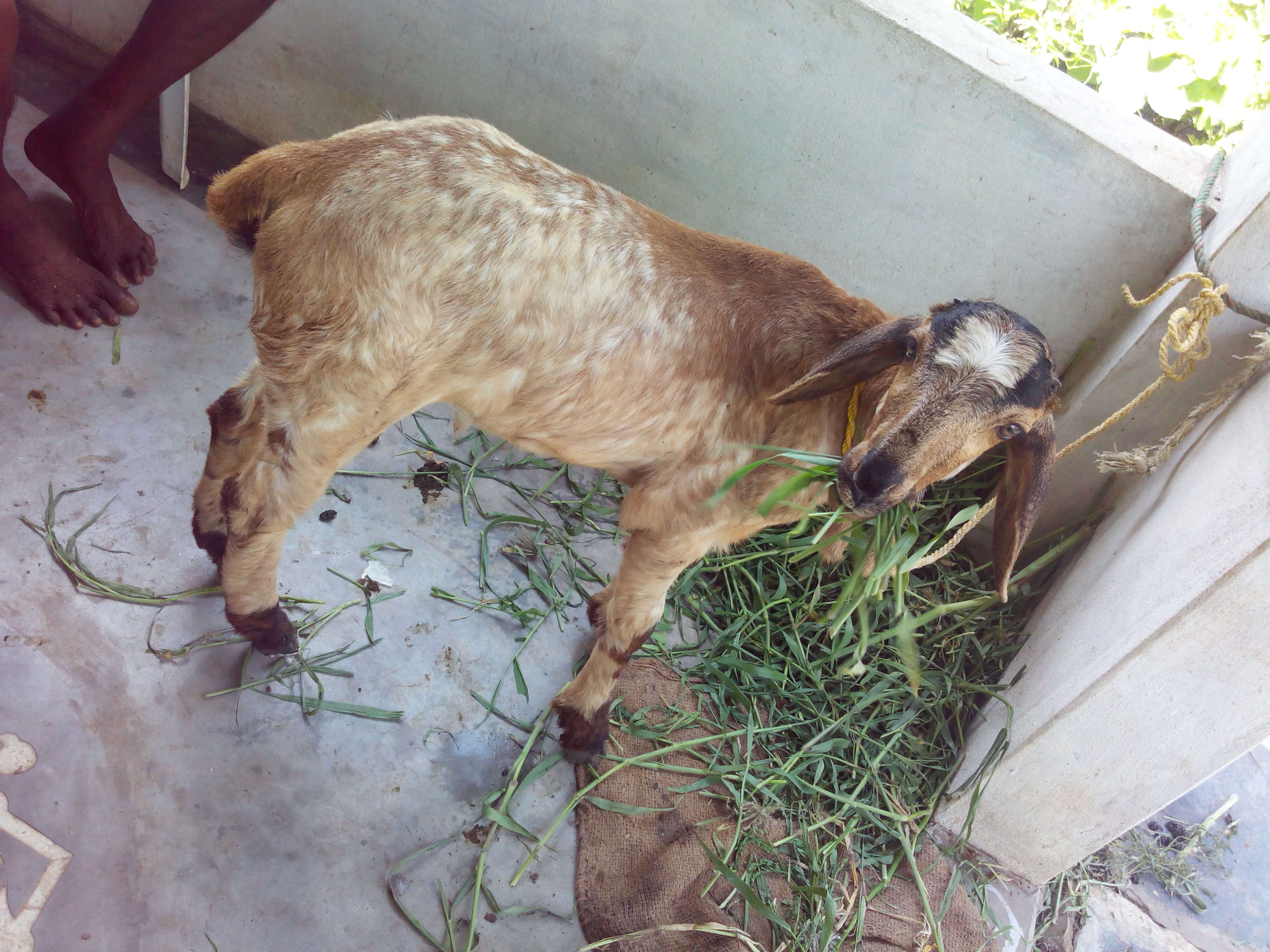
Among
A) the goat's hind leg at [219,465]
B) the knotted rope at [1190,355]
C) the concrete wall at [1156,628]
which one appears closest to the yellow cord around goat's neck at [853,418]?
the knotted rope at [1190,355]

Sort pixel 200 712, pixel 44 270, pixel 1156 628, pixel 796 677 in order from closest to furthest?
pixel 1156 628
pixel 200 712
pixel 44 270
pixel 796 677

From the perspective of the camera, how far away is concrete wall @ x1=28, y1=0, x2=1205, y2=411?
9.36ft

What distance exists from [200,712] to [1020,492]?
2343 mm

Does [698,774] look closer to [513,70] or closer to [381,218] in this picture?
[381,218]

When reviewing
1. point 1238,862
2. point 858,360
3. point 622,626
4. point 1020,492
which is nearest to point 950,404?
point 858,360

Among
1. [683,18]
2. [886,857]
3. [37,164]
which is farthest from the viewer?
[37,164]

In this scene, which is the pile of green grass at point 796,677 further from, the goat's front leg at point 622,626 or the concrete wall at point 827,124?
the concrete wall at point 827,124

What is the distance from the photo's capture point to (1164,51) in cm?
375

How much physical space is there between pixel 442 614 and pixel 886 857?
170 cm

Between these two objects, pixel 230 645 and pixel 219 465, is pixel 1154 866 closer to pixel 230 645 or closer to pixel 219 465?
pixel 230 645

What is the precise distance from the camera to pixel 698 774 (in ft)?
9.12

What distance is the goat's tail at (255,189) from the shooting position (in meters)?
2.13

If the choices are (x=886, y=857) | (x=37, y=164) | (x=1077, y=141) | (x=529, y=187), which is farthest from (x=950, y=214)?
(x=37, y=164)

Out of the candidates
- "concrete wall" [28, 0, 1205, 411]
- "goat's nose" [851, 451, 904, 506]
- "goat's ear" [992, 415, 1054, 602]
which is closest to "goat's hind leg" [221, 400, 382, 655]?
"goat's nose" [851, 451, 904, 506]
